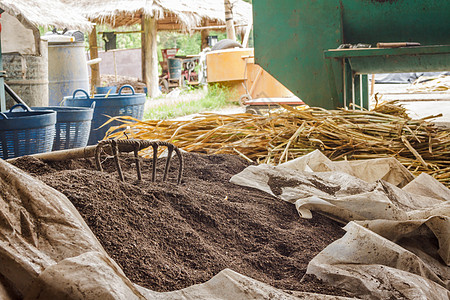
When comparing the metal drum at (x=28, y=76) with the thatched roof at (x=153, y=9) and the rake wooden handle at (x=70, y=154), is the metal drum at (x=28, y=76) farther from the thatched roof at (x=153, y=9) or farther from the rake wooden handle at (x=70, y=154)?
the thatched roof at (x=153, y=9)

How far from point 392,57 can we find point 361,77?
0.55 meters

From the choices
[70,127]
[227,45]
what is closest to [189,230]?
[70,127]

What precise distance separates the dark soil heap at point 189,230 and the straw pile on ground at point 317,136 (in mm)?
851

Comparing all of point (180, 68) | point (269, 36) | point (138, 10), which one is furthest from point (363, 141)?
point (180, 68)

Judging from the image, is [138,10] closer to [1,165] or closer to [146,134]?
[146,134]

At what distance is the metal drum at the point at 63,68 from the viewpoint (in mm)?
6469

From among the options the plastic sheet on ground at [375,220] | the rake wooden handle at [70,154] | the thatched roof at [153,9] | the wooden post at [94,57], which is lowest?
the plastic sheet on ground at [375,220]

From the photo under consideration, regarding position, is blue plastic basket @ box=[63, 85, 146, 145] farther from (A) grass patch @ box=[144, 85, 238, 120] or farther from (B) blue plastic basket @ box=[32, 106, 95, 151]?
(A) grass patch @ box=[144, 85, 238, 120]

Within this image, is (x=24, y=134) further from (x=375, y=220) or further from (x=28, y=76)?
(x=375, y=220)

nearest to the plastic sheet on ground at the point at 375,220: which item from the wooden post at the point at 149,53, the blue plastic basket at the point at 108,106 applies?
the blue plastic basket at the point at 108,106

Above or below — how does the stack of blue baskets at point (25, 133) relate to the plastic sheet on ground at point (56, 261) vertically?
above

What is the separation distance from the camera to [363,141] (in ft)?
8.61

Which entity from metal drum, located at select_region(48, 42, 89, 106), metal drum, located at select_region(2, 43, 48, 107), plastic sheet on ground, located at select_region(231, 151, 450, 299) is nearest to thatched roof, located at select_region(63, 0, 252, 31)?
metal drum, located at select_region(48, 42, 89, 106)

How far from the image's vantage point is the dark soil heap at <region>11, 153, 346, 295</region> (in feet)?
3.90
